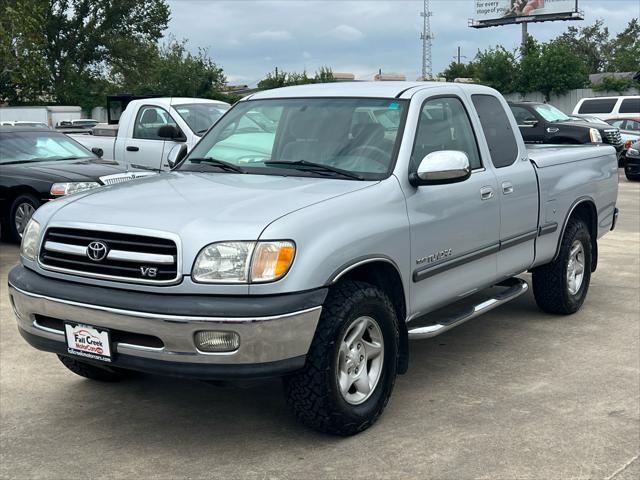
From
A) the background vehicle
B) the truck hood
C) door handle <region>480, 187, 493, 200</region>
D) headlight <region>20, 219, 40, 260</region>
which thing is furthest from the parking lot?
the background vehicle

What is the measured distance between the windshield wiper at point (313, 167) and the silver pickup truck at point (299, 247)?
1 centimetres

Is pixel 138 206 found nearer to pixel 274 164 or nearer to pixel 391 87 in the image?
pixel 274 164

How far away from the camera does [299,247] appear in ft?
13.2

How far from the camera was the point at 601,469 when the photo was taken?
3.99m

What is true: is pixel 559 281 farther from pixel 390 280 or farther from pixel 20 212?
pixel 20 212

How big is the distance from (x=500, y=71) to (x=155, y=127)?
3111 centimetres

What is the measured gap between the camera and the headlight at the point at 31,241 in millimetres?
4512

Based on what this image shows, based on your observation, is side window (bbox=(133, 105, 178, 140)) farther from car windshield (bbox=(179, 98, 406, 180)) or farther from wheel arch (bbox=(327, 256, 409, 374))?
wheel arch (bbox=(327, 256, 409, 374))

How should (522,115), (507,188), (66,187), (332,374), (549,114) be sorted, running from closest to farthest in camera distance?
(332,374), (507,188), (66,187), (522,115), (549,114)

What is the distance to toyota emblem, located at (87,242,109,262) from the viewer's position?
4137 mm

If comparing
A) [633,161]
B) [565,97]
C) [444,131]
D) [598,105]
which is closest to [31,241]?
[444,131]

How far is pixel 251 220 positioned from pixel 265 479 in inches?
47.4

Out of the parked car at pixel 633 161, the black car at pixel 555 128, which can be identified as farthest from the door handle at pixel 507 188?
the parked car at pixel 633 161

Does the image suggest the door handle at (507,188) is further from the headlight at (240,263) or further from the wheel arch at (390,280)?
the headlight at (240,263)
